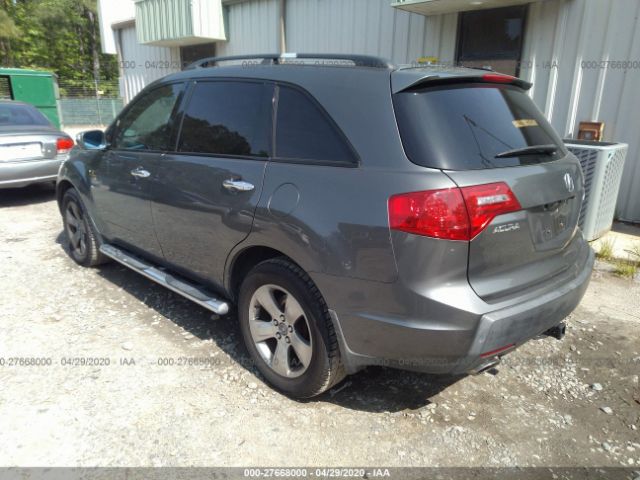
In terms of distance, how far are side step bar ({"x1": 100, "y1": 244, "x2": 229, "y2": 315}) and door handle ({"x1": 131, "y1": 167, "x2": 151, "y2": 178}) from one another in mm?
707

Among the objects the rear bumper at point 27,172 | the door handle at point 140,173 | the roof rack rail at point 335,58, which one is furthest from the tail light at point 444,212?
the rear bumper at point 27,172

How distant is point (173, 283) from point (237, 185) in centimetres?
104

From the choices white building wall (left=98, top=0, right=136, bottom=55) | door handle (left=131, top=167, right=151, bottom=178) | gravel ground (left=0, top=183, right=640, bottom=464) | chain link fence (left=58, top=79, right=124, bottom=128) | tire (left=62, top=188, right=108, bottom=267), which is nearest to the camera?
gravel ground (left=0, top=183, right=640, bottom=464)

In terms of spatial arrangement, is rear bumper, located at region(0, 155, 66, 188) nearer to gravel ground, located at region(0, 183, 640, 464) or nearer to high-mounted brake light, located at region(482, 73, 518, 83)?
gravel ground, located at region(0, 183, 640, 464)

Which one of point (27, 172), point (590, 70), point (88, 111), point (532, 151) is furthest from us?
point (88, 111)

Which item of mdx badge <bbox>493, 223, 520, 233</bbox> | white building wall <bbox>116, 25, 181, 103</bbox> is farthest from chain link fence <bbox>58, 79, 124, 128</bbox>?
mdx badge <bbox>493, 223, 520, 233</bbox>

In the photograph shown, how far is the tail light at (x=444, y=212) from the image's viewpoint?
6.76 ft

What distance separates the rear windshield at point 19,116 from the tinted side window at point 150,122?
4497mm

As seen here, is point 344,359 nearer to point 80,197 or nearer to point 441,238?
point 441,238

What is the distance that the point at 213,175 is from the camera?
9.77ft

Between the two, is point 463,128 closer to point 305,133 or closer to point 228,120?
point 305,133

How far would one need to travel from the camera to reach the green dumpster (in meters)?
12.3

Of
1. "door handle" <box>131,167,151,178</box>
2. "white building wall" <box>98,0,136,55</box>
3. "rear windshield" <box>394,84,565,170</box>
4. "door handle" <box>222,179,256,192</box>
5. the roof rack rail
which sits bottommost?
Result: "door handle" <box>131,167,151,178</box>

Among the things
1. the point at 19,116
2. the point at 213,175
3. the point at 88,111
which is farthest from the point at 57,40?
the point at 213,175
